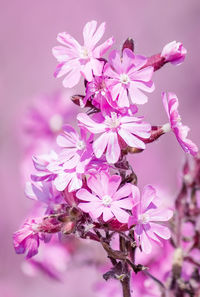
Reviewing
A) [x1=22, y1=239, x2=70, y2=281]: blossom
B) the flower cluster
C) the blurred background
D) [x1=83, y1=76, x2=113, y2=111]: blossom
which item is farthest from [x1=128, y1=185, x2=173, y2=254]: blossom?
the blurred background

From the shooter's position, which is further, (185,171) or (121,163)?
(185,171)

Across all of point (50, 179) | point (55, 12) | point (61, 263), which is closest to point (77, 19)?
point (55, 12)

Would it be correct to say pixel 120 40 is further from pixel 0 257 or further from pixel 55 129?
pixel 55 129

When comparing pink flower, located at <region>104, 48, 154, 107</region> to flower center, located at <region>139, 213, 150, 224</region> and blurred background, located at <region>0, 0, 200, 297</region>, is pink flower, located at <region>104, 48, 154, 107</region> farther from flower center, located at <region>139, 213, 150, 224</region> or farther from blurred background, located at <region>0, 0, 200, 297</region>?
blurred background, located at <region>0, 0, 200, 297</region>

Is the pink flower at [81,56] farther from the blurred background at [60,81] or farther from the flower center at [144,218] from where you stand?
the blurred background at [60,81]

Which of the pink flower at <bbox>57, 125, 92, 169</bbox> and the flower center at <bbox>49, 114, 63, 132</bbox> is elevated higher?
the flower center at <bbox>49, 114, 63, 132</bbox>

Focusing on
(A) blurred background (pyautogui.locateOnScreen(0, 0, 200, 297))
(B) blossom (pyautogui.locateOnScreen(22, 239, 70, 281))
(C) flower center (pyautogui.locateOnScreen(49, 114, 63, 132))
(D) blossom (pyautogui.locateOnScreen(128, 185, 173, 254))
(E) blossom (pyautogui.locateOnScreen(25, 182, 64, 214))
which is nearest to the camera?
(D) blossom (pyautogui.locateOnScreen(128, 185, 173, 254))
